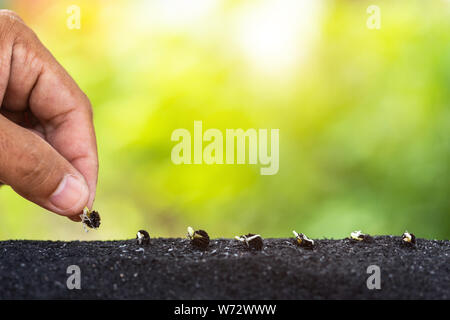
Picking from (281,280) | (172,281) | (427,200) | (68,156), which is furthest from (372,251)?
(427,200)

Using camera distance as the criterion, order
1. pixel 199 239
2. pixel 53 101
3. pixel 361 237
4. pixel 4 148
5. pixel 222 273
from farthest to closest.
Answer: pixel 53 101 → pixel 361 237 → pixel 199 239 → pixel 4 148 → pixel 222 273

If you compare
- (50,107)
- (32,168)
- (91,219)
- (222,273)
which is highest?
(50,107)

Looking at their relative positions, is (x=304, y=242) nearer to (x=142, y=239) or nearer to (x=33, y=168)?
Answer: (x=142, y=239)

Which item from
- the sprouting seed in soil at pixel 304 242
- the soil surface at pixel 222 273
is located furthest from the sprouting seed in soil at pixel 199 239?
the sprouting seed in soil at pixel 304 242

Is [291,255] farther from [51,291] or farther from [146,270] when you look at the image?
[51,291]

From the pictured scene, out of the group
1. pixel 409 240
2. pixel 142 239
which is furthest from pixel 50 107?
pixel 409 240

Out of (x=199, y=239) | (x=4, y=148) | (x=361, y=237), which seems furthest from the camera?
(x=361, y=237)
